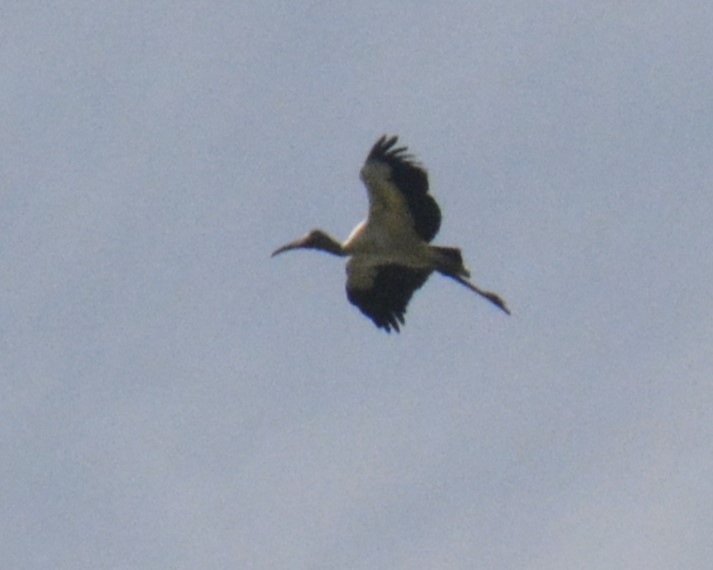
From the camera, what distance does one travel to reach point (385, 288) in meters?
82.8

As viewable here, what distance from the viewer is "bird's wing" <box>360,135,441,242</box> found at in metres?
81.4

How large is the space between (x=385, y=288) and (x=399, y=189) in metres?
1.92

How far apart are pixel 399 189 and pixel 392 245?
3.07 ft

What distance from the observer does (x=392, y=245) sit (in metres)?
82.0

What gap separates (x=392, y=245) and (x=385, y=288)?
1001 millimetres

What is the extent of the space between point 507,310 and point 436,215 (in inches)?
83.4

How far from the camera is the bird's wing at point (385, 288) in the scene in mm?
82750

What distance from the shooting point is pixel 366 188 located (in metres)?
81.7

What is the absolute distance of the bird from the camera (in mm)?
81438

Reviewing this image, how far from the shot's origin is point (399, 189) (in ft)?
267

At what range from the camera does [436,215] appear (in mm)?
81625

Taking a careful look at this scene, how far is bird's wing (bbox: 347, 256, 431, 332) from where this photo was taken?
82.8 meters

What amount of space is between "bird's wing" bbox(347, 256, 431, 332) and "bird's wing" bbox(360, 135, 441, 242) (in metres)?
1.11

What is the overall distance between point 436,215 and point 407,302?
175 centimetres
